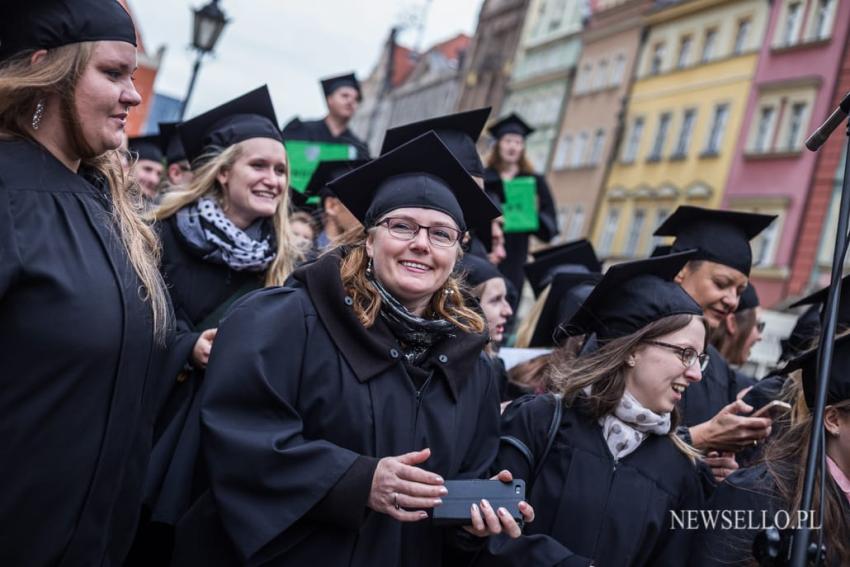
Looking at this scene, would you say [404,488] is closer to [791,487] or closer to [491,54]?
[791,487]

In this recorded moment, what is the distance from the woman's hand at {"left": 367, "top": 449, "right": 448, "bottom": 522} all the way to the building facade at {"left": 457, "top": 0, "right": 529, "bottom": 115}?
171ft

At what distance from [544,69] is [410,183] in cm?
4842

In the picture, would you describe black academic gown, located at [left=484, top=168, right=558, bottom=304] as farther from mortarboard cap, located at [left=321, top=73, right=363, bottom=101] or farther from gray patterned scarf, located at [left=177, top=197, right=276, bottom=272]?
gray patterned scarf, located at [left=177, top=197, right=276, bottom=272]

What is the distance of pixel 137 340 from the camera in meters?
3.29

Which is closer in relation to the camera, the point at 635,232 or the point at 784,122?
the point at 784,122

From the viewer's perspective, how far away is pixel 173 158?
805 cm

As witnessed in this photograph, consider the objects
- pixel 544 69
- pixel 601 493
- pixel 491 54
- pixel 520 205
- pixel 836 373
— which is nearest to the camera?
pixel 836 373

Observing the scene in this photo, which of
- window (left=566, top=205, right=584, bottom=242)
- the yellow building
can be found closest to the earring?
the yellow building

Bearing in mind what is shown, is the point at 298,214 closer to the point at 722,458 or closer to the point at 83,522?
the point at 722,458

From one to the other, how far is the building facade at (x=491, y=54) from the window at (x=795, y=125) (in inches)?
938

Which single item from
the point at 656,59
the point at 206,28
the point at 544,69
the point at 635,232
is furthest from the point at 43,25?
the point at 544,69

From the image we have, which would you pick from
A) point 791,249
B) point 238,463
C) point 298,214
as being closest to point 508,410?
point 238,463

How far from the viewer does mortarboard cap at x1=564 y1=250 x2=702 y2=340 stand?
14.8 ft

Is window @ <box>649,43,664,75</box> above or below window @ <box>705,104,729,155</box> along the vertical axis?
above
